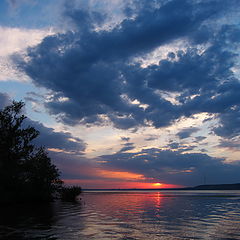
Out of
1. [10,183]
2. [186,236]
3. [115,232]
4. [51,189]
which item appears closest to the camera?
[186,236]

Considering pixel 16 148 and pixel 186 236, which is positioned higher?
pixel 16 148

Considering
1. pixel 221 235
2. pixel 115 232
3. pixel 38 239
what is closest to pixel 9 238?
pixel 38 239

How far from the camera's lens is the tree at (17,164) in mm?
60375

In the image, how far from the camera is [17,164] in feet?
209

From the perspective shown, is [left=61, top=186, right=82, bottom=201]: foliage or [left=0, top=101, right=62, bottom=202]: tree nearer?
[left=0, top=101, right=62, bottom=202]: tree

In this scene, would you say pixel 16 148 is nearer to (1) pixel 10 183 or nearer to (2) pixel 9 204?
(1) pixel 10 183

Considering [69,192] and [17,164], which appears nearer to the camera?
[17,164]

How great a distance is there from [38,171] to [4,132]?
1464cm

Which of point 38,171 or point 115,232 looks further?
point 38,171

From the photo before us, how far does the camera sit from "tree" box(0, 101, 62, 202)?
198 feet

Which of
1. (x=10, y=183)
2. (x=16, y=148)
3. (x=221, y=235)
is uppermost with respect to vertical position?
(x=16, y=148)

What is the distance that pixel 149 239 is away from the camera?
23.5 m

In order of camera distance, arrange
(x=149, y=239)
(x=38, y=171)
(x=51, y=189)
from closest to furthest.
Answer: (x=149, y=239), (x=38, y=171), (x=51, y=189)

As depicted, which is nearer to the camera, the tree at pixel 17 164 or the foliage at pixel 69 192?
the tree at pixel 17 164
